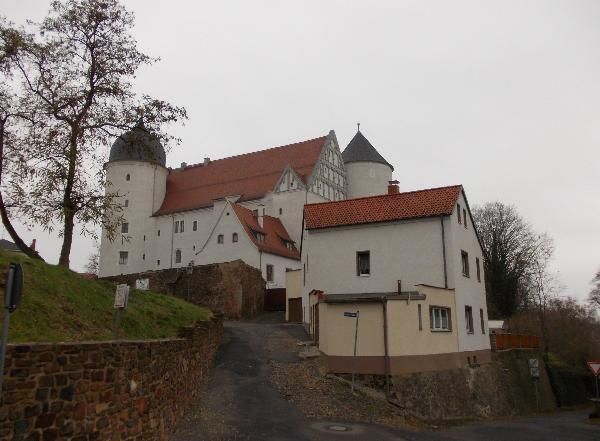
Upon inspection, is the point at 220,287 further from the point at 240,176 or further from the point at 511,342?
the point at 240,176

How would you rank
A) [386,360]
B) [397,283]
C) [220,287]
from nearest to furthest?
[386,360], [397,283], [220,287]

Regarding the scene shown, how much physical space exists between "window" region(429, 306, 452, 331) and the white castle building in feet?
93.7

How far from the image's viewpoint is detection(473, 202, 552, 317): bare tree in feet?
170

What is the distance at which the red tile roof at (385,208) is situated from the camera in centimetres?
2578

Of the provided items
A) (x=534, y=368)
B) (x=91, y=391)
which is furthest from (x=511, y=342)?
(x=91, y=391)

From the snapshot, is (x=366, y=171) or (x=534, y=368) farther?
(x=366, y=171)

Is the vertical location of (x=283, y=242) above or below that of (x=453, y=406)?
above

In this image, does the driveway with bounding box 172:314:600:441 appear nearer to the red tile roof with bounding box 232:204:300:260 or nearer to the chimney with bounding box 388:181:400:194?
the chimney with bounding box 388:181:400:194

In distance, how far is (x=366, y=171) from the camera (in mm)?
65125

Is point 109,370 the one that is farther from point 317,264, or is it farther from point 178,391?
point 317,264

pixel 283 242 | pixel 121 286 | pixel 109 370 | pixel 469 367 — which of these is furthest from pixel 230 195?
pixel 109 370

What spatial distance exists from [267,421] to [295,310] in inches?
804

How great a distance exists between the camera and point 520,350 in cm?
3341

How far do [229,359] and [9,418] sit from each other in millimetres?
14275
